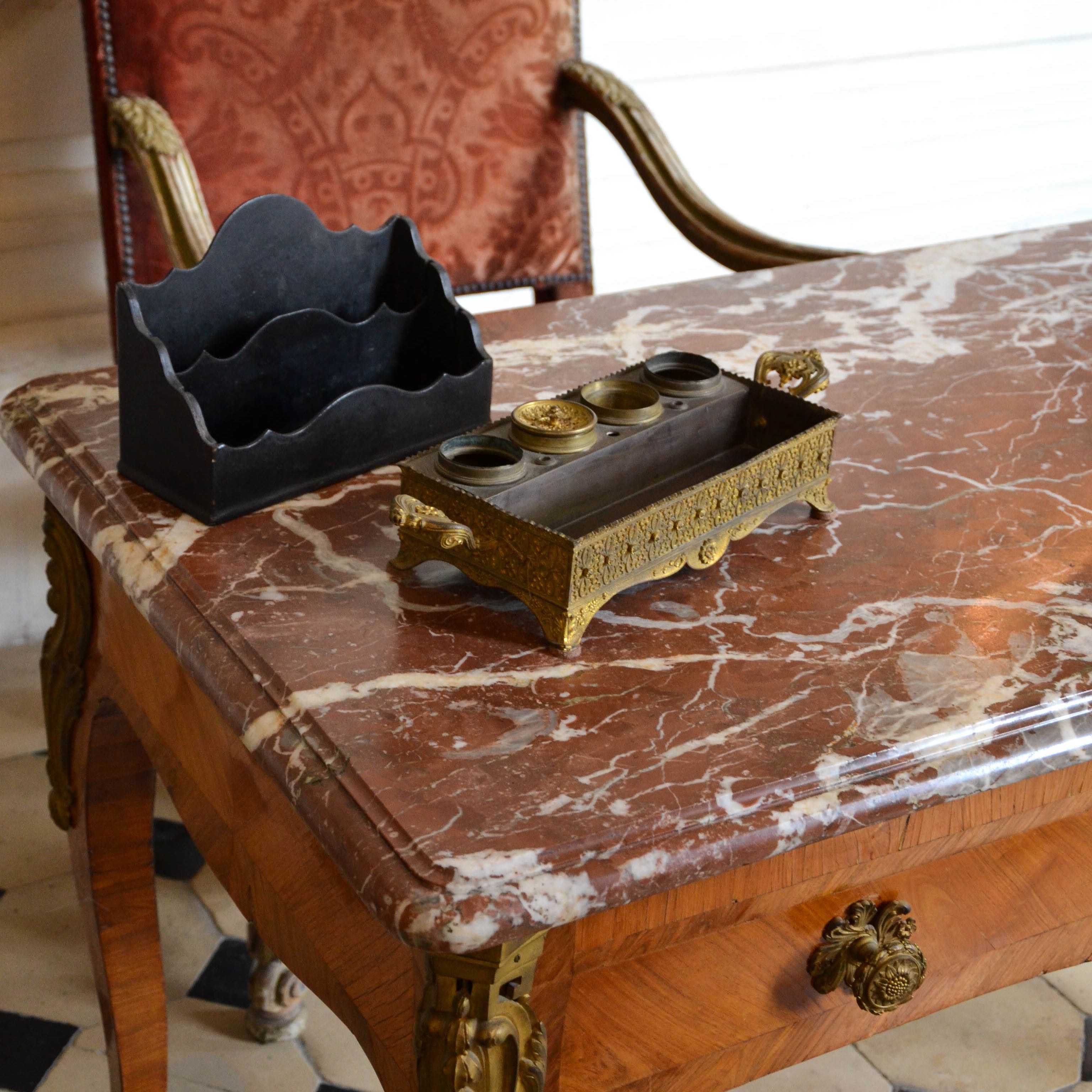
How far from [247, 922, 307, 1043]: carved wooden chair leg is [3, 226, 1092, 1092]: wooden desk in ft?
1.88

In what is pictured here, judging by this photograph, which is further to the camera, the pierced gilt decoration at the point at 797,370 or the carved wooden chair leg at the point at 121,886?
the carved wooden chair leg at the point at 121,886

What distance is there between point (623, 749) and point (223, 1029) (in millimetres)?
1129

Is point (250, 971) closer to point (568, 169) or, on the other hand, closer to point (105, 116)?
point (105, 116)

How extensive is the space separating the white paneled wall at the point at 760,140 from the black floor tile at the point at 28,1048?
2.57 ft

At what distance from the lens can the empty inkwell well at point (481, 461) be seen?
88 centimetres

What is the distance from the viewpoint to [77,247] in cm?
203

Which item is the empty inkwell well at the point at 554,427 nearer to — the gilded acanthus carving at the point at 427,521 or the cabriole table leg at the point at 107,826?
the gilded acanthus carving at the point at 427,521

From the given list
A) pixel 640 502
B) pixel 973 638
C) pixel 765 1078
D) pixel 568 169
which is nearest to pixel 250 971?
pixel 765 1078

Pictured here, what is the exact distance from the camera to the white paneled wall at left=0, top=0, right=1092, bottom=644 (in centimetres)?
196

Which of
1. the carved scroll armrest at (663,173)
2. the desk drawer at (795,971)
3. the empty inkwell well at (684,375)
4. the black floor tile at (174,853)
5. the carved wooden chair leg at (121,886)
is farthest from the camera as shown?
the black floor tile at (174,853)

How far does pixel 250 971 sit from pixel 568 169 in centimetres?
122

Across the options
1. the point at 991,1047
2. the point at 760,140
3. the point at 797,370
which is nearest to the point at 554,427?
the point at 797,370

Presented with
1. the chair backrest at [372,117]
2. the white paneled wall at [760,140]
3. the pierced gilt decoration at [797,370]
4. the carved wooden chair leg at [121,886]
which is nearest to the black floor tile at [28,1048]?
the carved wooden chair leg at [121,886]

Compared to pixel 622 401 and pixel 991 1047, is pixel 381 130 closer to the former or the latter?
pixel 622 401
